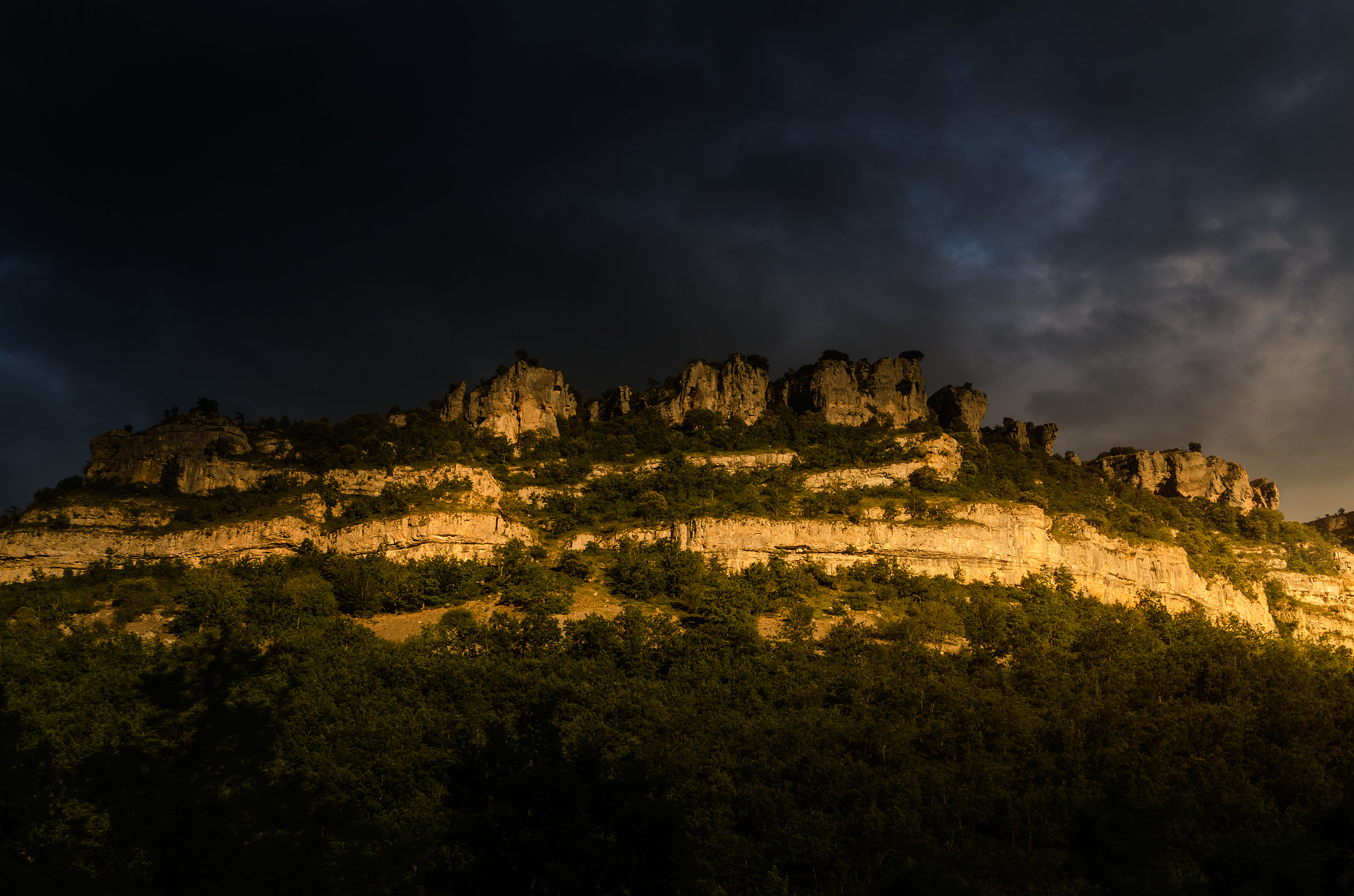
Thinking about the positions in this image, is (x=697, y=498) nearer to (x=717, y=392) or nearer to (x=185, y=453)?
(x=717, y=392)

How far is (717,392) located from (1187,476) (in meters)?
61.3

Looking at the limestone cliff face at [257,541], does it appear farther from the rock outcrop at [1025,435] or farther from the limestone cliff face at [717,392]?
the rock outcrop at [1025,435]

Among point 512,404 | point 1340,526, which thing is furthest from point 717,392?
point 1340,526

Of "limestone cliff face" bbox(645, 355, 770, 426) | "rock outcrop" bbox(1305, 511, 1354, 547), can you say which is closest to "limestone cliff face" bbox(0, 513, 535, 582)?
"limestone cliff face" bbox(645, 355, 770, 426)

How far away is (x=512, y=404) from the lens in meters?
83.2

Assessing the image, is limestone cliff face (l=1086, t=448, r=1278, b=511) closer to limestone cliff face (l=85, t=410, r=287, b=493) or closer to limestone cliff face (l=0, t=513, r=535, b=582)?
limestone cliff face (l=0, t=513, r=535, b=582)

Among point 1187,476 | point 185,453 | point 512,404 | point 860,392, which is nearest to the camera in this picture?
Answer: point 185,453

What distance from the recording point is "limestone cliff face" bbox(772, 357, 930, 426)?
8638 cm

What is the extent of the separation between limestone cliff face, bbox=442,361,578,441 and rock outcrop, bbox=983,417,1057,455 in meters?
55.7

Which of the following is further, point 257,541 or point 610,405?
point 610,405

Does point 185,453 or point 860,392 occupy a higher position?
point 860,392

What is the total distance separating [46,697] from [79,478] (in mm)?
34795

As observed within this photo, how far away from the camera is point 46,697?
33.9m

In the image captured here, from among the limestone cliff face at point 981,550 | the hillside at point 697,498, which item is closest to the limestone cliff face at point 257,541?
the hillside at point 697,498
